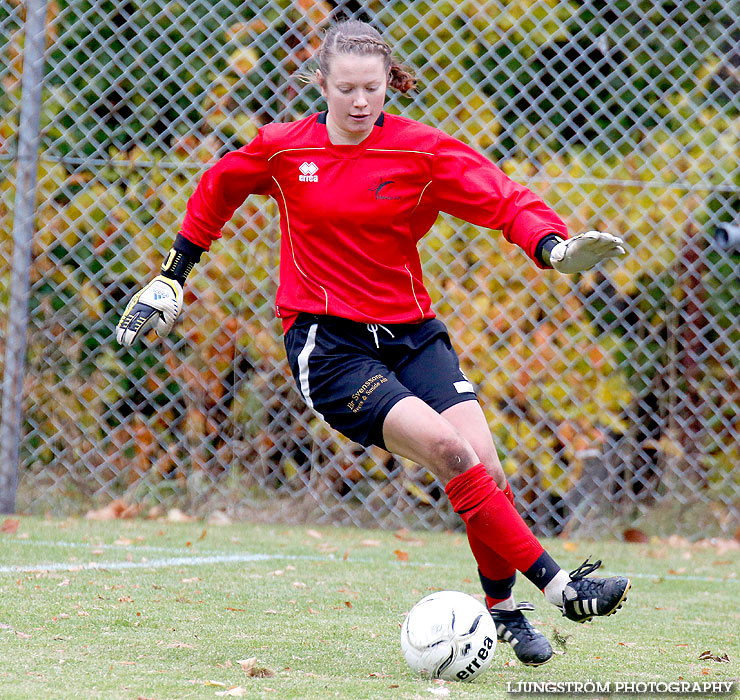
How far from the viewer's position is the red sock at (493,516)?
3.02 m

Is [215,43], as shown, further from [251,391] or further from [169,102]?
[251,391]

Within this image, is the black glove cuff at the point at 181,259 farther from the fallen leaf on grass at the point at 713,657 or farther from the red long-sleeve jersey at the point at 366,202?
the fallen leaf on grass at the point at 713,657

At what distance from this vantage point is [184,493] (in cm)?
615

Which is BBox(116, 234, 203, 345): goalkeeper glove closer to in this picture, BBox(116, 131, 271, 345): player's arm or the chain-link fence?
BBox(116, 131, 271, 345): player's arm

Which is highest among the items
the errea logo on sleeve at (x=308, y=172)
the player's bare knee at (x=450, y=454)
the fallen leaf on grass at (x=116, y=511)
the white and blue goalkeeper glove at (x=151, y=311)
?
the errea logo on sleeve at (x=308, y=172)

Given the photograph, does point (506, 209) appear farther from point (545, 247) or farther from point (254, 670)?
point (254, 670)

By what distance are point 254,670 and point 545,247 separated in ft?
4.41

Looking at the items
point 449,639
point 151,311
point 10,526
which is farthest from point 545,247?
point 10,526

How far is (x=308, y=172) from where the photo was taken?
3424 millimetres

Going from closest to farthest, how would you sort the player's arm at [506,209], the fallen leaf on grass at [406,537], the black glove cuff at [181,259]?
1. the player's arm at [506,209]
2. the black glove cuff at [181,259]
3. the fallen leaf on grass at [406,537]

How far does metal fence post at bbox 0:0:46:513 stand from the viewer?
587cm

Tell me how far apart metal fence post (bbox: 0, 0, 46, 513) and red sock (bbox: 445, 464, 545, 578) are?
3.51 m

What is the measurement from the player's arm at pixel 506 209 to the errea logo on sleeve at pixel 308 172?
0.36m

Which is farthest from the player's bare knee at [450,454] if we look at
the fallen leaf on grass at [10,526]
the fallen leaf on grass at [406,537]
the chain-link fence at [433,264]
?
the fallen leaf on grass at [10,526]
